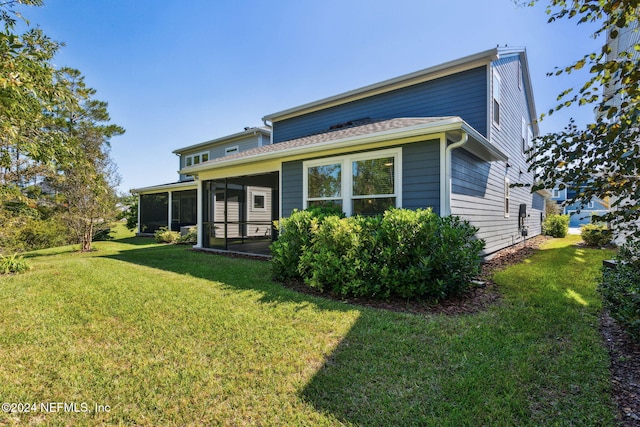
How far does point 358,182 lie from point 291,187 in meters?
2.05

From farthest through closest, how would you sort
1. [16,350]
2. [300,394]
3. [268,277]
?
[268,277] < [16,350] < [300,394]

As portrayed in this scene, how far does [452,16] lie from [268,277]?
24.5 feet

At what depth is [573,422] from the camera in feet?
5.96

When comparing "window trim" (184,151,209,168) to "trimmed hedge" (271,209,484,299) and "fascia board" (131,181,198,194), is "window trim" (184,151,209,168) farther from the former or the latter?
"trimmed hedge" (271,209,484,299)

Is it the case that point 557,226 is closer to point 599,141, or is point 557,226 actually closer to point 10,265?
point 599,141

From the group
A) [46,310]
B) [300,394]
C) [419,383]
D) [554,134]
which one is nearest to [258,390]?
[300,394]

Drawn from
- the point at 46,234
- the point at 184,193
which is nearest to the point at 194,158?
the point at 184,193

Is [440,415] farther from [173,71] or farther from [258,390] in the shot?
[173,71]


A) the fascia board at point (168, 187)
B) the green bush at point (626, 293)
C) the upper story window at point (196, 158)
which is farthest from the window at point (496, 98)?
the upper story window at point (196, 158)

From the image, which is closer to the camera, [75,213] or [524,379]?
[524,379]

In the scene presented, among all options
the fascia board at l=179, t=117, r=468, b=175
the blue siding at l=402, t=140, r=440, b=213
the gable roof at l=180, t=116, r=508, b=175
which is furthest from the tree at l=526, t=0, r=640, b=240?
the blue siding at l=402, t=140, r=440, b=213

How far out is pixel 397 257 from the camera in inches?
171

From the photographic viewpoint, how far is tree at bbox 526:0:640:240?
188cm

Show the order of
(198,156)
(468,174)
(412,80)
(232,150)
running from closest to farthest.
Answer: (468,174)
(412,80)
(232,150)
(198,156)
